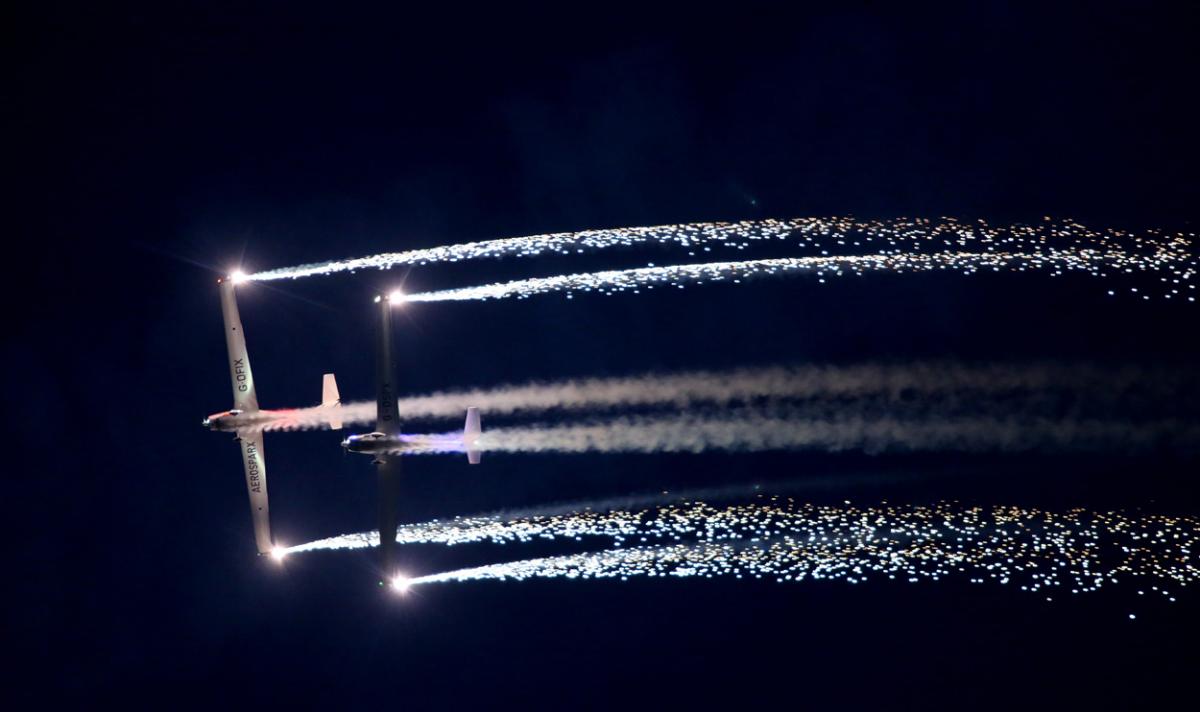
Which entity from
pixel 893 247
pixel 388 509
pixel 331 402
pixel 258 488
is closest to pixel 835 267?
pixel 893 247

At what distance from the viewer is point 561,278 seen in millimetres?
46469

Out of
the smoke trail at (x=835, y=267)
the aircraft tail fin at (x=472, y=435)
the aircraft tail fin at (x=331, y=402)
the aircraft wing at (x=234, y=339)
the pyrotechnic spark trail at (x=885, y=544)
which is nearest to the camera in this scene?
the pyrotechnic spark trail at (x=885, y=544)

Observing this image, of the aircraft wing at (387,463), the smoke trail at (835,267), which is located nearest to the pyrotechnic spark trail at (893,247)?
the smoke trail at (835,267)

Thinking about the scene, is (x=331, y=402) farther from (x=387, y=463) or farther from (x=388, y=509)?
(x=388, y=509)

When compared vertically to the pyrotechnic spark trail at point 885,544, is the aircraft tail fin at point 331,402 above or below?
→ above

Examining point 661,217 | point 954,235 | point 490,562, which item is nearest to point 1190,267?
point 954,235

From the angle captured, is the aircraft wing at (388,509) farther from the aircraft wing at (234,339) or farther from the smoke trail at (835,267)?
the smoke trail at (835,267)

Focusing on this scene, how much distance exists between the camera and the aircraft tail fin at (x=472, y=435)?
155ft

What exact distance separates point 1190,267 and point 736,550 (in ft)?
48.8

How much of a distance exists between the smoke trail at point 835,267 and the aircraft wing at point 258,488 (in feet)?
37.6

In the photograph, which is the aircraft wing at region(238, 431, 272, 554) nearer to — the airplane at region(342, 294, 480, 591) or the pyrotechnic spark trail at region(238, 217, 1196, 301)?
the airplane at region(342, 294, 480, 591)

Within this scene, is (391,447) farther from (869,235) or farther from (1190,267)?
(1190,267)

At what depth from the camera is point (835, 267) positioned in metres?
43.0

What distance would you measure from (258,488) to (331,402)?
445 centimetres
